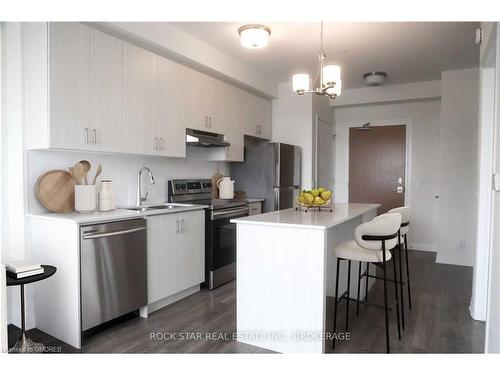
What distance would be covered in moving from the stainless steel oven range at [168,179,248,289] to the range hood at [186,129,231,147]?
1.60 ft

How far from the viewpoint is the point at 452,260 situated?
15.1 ft

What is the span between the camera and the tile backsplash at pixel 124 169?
263 cm

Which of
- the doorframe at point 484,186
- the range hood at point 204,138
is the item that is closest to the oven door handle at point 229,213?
the range hood at point 204,138

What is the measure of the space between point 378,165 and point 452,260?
1860mm

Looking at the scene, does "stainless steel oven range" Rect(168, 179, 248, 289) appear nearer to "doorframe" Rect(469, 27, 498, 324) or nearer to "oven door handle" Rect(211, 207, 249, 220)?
"oven door handle" Rect(211, 207, 249, 220)

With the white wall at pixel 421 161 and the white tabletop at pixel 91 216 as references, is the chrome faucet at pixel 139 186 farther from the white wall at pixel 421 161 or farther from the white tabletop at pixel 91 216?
the white wall at pixel 421 161

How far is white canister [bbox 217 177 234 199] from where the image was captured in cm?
432

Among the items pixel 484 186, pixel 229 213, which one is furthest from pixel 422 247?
pixel 229 213

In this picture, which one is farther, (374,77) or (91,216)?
(374,77)

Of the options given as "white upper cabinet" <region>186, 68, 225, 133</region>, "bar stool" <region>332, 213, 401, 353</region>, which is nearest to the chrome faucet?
"white upper cabinet" <region>186, 68, 225, 133</region>

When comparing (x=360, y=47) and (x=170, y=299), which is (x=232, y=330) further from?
(x=360, y=47)

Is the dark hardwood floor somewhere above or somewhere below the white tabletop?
below

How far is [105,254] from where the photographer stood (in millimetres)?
2488

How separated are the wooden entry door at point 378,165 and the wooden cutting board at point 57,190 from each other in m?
4.53
